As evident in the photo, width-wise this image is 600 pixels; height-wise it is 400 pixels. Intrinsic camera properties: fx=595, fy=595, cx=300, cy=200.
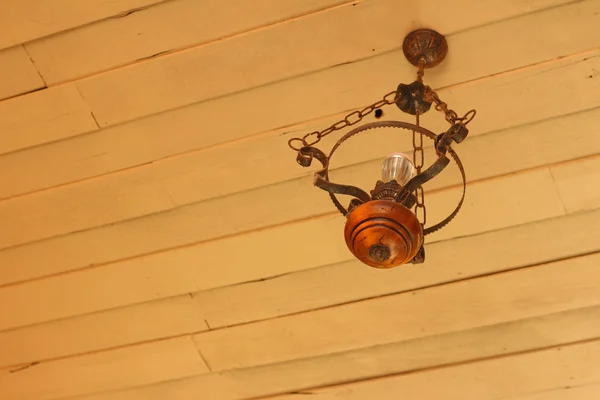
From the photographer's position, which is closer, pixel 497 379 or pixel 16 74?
pixel 16 74

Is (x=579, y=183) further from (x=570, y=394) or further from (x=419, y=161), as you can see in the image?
(x=570, y=394)

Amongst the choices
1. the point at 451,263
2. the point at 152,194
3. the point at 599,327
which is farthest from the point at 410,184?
the point at 599,327

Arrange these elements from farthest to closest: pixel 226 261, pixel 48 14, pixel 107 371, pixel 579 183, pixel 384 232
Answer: pixel 107 371
pixel 226 261
pixel 579 183
pixel 48 14
pixel 384 232

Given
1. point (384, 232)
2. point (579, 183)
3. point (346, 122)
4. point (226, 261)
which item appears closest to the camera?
point (384, 232)

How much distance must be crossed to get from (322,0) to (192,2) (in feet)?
0.93

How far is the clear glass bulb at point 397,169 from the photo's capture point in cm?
106

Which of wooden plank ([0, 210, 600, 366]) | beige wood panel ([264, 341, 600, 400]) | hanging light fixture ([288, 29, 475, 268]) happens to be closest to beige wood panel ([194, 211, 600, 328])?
wooden plank ([0, 210, 600, 366])

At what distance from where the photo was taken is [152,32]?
1325 mm

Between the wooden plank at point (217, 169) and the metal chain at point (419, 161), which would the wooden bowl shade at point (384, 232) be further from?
the wooden plank at point (217, 169)

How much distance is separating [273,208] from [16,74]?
0.69 metres

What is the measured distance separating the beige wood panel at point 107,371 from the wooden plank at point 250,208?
13.0 inches

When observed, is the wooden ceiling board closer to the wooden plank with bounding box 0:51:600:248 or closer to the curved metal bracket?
the wooden plank with bounding box 0:51:600:248

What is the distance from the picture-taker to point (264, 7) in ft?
4.21

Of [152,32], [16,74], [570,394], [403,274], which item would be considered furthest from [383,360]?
[16,74]
